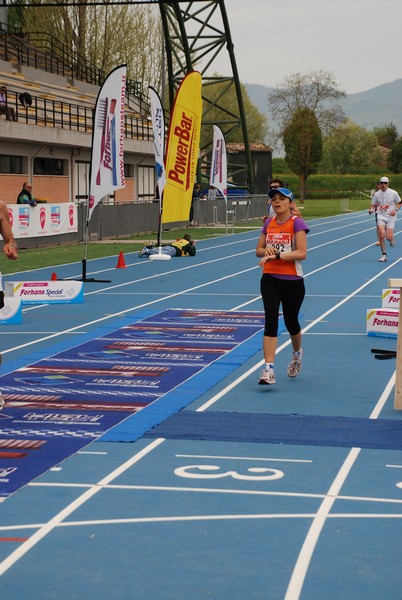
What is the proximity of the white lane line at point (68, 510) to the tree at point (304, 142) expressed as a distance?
93.7 metres

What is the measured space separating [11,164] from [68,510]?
1440 inches

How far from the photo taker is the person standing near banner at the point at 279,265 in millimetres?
10930

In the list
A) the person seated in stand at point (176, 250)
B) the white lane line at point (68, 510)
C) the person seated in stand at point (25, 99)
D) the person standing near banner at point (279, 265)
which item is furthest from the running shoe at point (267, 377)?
the person seated in stand at point (25, 99)

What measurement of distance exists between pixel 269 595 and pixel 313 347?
8634 mm

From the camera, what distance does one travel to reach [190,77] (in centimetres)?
2795

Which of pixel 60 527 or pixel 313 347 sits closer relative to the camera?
pixel 60 527

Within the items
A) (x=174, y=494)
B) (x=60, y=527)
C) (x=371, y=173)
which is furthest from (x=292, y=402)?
(x=371, y=173)

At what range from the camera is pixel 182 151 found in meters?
27.8

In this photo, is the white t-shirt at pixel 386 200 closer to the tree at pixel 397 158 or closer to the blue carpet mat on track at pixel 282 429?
the blue carpet mat on track at pixel 282 429

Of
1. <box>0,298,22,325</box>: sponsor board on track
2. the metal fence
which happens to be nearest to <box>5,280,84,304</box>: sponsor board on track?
<box>0,298,22,325</box>: sponsor board on track

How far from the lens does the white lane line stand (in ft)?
19.2

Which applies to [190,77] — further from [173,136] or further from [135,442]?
[135,442]

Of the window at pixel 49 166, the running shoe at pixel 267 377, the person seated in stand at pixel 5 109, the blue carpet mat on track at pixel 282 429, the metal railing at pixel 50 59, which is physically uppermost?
the metal railing at pixel 50 59

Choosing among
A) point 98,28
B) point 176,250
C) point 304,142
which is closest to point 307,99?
point 304,142
